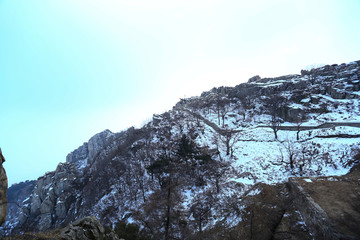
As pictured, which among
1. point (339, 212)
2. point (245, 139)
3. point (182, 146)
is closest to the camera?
point (339, 212)

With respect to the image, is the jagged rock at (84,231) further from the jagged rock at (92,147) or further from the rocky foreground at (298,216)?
the jagged rock at (92,147)

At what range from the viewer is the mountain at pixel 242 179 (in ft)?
38.4

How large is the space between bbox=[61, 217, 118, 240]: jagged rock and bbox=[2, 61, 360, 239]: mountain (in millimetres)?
3453

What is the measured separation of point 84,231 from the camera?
24.0 feet

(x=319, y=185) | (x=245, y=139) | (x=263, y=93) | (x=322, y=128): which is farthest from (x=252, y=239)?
(x=263, y=93)

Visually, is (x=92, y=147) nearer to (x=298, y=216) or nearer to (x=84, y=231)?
(x=84, y=231)

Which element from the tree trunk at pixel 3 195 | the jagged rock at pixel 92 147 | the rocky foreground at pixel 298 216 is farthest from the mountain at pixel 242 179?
the jagged rock at pixel 92 147

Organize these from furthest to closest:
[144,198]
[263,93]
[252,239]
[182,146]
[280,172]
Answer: [263,93] → [182,146] → [144,198] → [280,172] → [252,239]

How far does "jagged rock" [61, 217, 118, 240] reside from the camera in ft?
22.0

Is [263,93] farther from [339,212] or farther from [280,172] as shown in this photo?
[339,212]

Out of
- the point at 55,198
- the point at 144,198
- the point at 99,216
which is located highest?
the point at 144,198

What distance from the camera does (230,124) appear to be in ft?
144

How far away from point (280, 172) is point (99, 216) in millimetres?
32183

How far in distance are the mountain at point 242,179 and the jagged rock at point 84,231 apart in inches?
136
